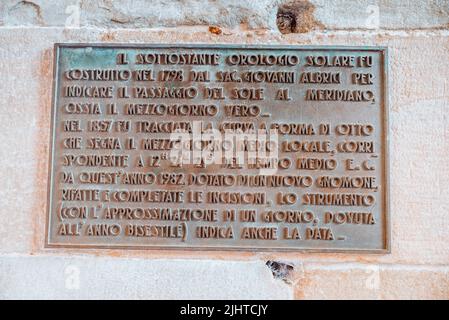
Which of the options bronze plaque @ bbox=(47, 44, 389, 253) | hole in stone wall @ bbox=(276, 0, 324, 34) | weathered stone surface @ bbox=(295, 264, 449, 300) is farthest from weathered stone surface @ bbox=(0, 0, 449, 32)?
weathered stone surface @ bbox=(295, 264, 449, 300)

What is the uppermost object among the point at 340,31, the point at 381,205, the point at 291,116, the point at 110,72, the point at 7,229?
the point at 340,31

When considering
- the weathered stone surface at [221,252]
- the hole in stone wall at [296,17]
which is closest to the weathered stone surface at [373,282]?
the weathered stone surface at [221,252]

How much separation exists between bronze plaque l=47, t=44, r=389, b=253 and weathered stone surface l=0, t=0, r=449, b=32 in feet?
0.65

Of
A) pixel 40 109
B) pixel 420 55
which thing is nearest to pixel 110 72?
pixel 40 109

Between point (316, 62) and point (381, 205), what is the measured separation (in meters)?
0.87

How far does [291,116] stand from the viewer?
2629 millimetres

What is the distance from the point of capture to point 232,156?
2607mm

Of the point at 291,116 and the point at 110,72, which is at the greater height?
the point at 110,72

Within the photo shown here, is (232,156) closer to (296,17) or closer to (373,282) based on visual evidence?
(296,17)

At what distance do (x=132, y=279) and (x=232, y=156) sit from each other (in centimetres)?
88

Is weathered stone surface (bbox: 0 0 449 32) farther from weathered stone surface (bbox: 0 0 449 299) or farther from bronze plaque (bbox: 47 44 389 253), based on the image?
bronze plaque (bbox: 47 44 389 253)

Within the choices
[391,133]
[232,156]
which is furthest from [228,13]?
[391,133]
